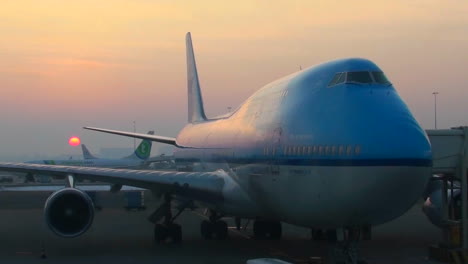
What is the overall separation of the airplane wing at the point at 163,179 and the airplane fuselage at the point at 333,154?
160 cm

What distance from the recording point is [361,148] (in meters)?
11.1


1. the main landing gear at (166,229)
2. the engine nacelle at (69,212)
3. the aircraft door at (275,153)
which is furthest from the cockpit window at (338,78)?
the main landing gear at (166,229)

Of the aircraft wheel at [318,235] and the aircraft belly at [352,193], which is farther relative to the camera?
the aircraft wheel at [318,235]

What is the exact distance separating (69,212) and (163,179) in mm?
2585

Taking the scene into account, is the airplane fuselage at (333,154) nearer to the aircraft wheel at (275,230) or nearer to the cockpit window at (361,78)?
the cockpit window at (361,78)

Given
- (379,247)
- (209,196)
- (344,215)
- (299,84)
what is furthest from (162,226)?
(344,215)

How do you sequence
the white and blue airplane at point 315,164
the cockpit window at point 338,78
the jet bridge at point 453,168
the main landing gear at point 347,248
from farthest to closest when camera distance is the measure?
the jet bridge at point 453,168, the cockpit window at point 338,78, the main landing gear at point 347,248, the white and blue airplane at point 315,164

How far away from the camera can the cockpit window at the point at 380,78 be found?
41.6 feet

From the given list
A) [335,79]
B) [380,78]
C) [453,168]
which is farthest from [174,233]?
[380,78]


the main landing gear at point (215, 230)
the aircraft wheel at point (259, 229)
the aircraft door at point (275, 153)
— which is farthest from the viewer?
the main landing gear at point (215, 230)

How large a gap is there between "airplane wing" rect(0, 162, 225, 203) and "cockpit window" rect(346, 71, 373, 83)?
5860 millimetres

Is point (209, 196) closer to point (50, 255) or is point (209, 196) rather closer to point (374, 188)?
point (50, 255)

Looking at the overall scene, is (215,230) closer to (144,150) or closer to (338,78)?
(338,78)

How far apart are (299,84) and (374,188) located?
158 inches
